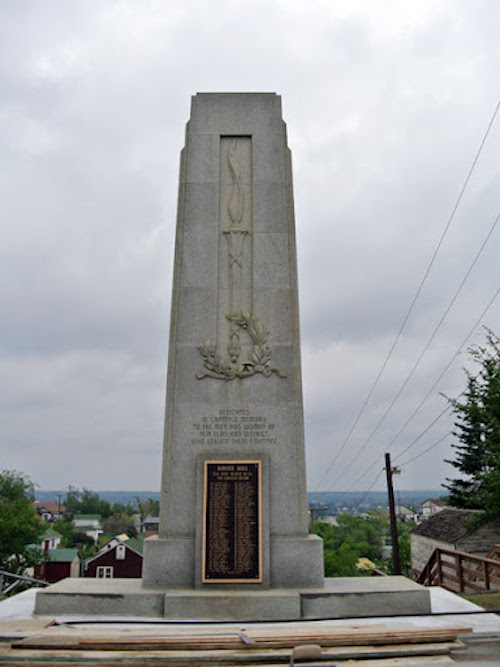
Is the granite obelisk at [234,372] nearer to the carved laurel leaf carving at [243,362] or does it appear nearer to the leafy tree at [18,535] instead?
the carved laurel leaf carving at [243,362]

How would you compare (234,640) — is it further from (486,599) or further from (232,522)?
(486,599)

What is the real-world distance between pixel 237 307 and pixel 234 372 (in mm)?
1248

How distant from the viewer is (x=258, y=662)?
17.0 feet

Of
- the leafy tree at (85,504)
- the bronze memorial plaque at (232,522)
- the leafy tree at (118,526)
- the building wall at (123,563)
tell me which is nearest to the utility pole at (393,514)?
the bronze memorial plaque at (232,522)

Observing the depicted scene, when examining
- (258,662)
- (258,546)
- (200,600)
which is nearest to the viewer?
(258,662)

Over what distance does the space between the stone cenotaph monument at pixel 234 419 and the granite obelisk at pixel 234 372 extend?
0.02 m

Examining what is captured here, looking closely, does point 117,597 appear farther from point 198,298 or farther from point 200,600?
point 198,298

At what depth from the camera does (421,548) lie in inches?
1248

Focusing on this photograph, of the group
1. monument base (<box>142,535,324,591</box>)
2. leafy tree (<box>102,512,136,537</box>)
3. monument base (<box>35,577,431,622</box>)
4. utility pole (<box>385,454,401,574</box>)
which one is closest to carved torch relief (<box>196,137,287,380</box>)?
monument base (<box>142,535,324,591</box>)

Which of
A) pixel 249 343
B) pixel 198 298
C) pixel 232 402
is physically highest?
pixel 198 298

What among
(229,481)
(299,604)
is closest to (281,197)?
(229,481)

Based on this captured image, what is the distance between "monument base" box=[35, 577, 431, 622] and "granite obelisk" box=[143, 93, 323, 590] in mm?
371

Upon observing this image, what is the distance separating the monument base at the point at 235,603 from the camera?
717 centimetres

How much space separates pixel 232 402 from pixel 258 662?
13.7 feet
